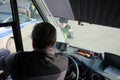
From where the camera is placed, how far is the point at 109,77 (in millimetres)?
2016

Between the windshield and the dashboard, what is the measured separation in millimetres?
214

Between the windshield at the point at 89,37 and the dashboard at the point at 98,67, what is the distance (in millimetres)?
214

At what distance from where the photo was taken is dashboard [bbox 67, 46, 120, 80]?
2.05 m

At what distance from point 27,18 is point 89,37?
814 millimetres

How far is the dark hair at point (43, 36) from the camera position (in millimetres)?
1363

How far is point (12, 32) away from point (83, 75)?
85 cm

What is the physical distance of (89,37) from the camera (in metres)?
2.59

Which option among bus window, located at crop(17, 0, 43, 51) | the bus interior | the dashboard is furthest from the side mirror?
bus window, located at crop(17, 0, 43, 51)

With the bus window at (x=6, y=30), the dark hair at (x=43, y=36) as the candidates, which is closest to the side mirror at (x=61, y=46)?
the bus window at (x=6, y=30)

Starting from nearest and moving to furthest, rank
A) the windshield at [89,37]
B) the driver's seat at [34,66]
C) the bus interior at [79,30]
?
the driver's seat at [34,66] < the bus interior at [79,30] < the windshield at [89,37]

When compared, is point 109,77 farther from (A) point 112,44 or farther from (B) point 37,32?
(B) point 37,32

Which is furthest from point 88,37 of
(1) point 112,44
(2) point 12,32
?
(2) point 12,32

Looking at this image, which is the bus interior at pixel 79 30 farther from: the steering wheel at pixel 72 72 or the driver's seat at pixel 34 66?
the driver's seat at pixel 34 66

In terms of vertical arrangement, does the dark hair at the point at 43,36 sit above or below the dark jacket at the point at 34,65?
above
